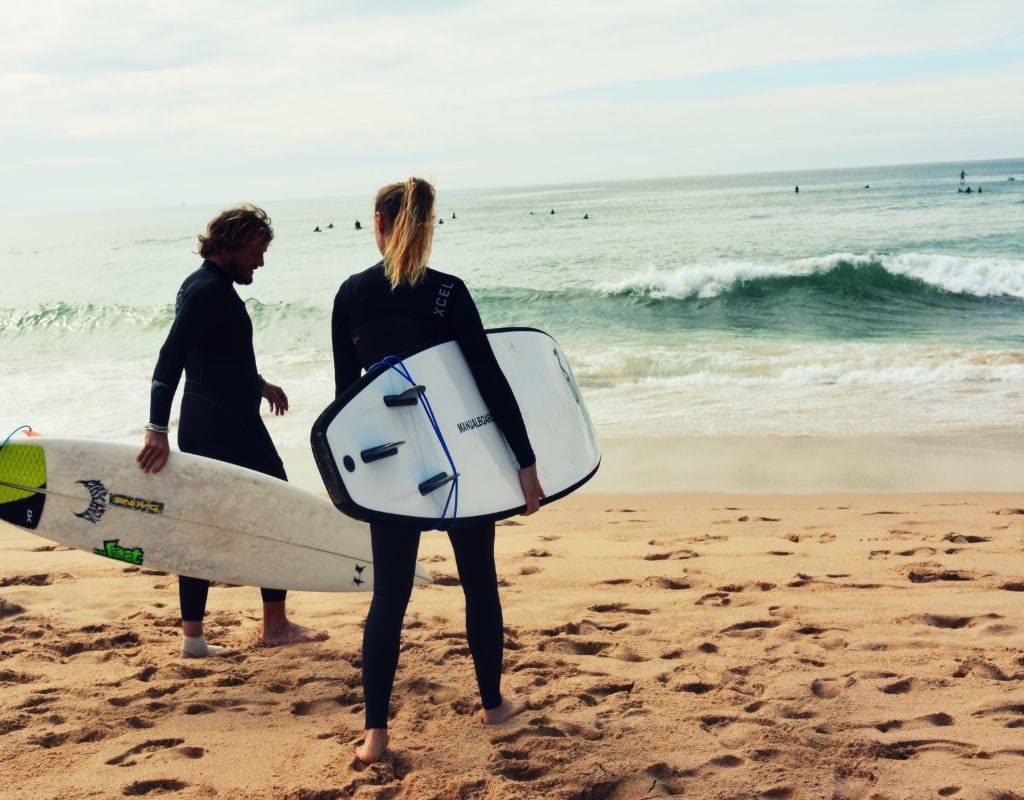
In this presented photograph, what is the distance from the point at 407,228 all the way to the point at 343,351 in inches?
15.9

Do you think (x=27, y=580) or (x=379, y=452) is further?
(x=27, y=580)

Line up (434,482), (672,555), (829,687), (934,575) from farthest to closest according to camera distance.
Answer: (672,555)
(934,575)
(829,687)
(434,482)

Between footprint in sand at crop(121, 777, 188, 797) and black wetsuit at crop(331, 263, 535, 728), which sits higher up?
black wetsuit at crop(331, 263, 535, 728)

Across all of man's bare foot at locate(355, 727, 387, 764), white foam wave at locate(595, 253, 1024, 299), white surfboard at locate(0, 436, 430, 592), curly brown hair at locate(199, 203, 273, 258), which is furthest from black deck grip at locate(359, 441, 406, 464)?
white foam wave at locate(595, 253, 1024, 299)

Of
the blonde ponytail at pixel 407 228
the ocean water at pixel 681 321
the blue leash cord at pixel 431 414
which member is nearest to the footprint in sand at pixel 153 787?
the blue leash cord at pixel 431 414

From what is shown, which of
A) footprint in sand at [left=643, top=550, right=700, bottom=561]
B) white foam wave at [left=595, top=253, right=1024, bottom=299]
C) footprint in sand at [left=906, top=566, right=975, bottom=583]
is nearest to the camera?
footprint in sand at [left=906, top=566, right=975, bottom=583]

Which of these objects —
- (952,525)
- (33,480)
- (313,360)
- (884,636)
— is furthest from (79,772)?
(313,360)

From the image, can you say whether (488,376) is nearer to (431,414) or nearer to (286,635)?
(431,414)

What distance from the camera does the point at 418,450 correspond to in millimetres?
2422

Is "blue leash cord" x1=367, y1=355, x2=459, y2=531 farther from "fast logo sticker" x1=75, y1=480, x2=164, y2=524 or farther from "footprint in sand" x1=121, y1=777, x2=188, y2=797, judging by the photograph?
"fast logo sticker" x1=75, y1=480, x2=164, y2=524

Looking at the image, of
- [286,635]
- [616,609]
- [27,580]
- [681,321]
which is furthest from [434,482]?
[681,321]

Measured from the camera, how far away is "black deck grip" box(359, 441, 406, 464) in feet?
7.66

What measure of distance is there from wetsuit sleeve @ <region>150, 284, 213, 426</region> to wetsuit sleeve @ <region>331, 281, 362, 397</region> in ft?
2.52

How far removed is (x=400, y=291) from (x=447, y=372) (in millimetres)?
256
